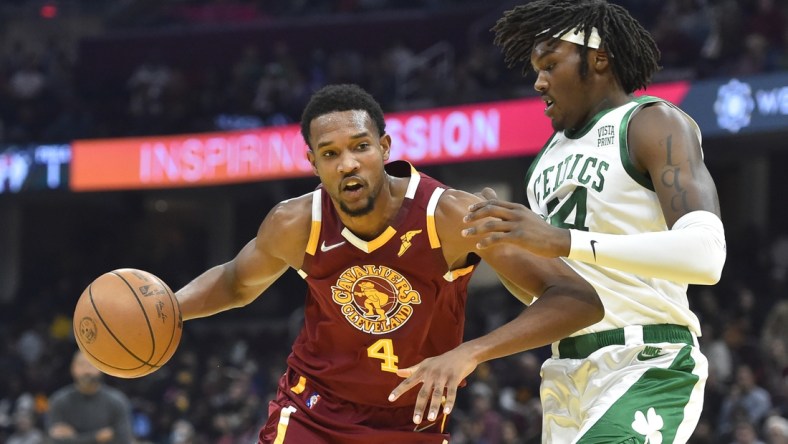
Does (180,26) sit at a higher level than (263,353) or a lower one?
higher

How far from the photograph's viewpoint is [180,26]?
2080cm

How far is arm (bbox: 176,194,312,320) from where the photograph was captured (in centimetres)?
414

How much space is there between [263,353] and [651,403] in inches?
515

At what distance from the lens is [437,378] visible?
11.2 ft

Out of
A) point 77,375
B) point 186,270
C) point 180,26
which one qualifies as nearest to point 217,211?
point 186,270

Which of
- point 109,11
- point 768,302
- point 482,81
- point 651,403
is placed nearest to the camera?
point 651,403

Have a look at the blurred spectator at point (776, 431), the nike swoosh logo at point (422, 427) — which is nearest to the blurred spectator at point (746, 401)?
the blurred spectator at point (776, 431)

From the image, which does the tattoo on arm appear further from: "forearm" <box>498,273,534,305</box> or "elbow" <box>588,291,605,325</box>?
"forearm" <box>498,273,534,305</box>

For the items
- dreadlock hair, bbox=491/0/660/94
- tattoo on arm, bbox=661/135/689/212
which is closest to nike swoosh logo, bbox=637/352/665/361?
tattoo on arm, bbox=661/135/689/212

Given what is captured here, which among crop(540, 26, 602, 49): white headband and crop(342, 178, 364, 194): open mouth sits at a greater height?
crop(540, 26, 602, 49): white headband

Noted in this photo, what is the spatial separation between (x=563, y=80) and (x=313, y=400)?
1.38 meters

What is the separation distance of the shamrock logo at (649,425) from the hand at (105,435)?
20.2 ft

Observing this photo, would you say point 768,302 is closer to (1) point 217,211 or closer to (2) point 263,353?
(2) point 263,353

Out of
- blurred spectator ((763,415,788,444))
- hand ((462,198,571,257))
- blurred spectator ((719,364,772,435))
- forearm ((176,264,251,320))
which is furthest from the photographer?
blurred spectator ((719,364,772,435))
